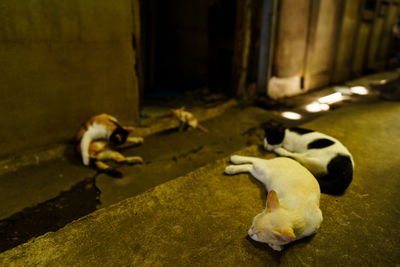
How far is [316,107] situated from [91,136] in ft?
15.8

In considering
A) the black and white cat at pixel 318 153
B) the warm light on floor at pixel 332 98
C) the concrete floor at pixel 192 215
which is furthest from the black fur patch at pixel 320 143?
the warm light on floor at pixel 332 98

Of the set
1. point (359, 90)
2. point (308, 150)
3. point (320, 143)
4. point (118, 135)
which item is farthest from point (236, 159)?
point (359, 90)

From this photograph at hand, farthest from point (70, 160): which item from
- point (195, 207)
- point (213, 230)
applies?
point (213, 230)

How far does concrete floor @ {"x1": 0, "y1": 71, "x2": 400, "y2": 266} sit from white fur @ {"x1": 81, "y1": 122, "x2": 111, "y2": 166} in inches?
7.3

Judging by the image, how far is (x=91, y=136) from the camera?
347 cm

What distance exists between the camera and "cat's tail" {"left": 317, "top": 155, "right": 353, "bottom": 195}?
8.41 ft

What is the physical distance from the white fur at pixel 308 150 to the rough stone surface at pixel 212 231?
34 centimetres

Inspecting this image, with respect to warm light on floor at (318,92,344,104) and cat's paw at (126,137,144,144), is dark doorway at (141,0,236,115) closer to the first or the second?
cat's paw at (126,137,144,144)

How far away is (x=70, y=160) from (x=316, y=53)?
6.48 m

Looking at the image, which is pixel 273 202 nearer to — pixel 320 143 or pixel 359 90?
pixel 320 143

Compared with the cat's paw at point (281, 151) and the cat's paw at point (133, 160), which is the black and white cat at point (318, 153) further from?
the cat's paw at point (133, 160)

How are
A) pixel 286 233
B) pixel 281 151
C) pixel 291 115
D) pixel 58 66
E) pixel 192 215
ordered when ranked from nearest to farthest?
1. pixel 286 233
2. pixel 192 215
3. pixel 281 151
4. pixel 58 66
5. pixel 291 115

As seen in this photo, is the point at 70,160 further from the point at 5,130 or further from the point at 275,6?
the point at 275,6

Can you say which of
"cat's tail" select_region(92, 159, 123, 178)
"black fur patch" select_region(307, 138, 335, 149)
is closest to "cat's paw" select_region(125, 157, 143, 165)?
"cat's tail" select_region(92, 159, 123, 178)
